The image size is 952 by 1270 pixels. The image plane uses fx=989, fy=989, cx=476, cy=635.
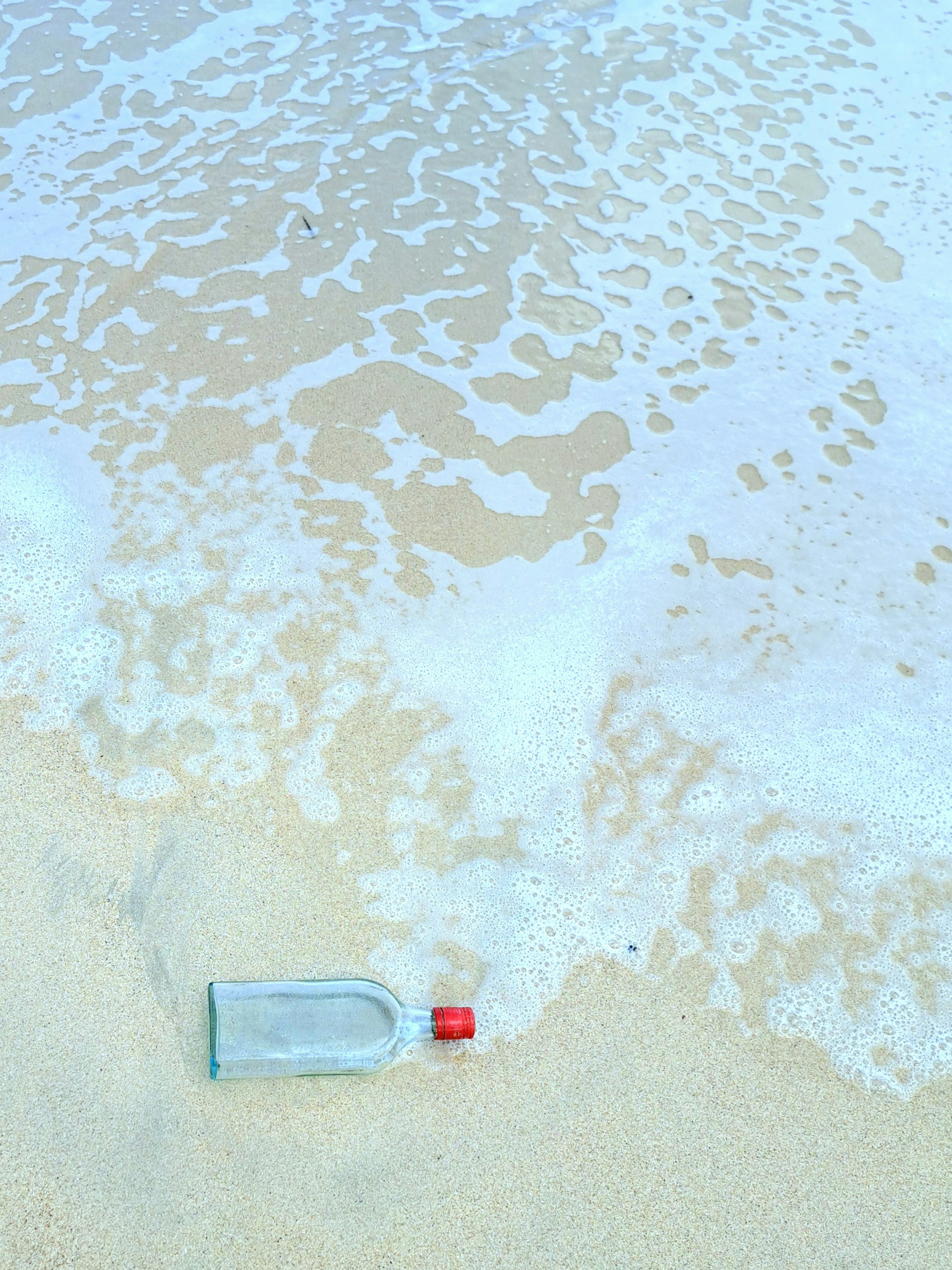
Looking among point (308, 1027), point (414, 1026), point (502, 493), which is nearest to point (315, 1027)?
point (308, 1027)

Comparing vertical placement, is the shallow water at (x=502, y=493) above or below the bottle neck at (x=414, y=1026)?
above

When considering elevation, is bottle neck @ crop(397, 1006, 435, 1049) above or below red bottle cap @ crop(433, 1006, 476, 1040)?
below

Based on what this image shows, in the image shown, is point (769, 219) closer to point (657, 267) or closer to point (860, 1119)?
point (657, 267)

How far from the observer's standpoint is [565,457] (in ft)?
9.31

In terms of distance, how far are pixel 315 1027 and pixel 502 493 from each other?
4.95 feet

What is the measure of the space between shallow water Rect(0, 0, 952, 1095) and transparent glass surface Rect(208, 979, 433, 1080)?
78mm

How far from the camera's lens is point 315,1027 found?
1.73 metres

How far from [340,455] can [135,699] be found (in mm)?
940

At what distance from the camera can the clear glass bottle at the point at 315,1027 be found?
66.2 inches

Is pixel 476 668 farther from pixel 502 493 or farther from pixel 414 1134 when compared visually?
pixel 414 1134

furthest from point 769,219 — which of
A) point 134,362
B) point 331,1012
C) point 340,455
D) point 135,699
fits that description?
point 331,1012

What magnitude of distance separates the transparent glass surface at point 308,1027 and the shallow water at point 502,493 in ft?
0.26

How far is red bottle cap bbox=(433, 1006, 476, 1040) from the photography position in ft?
5.56

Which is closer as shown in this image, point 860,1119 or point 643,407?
point 860,1119
